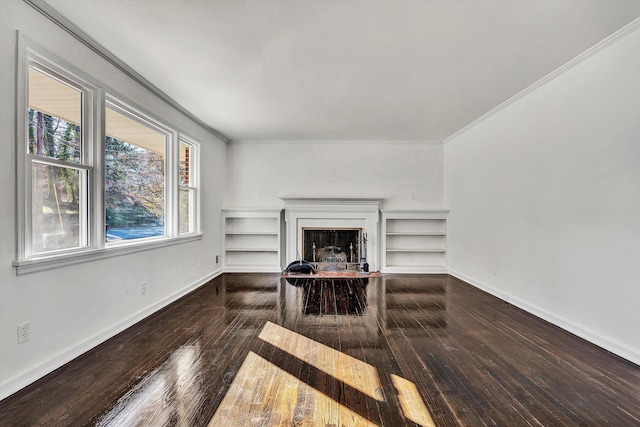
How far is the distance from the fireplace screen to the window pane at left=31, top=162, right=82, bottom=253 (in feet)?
11.6

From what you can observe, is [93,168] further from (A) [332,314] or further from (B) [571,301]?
(B) [571,301]

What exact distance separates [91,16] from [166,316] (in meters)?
2.72

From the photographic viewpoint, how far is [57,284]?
2029 millimetres

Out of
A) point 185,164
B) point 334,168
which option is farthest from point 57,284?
point 334,168

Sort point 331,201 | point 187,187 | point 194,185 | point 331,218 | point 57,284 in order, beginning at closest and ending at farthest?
point 57,284 → point 187,187 → point 194,185 → point 331,201 → point 331,218

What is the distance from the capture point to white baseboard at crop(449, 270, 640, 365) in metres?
2.13

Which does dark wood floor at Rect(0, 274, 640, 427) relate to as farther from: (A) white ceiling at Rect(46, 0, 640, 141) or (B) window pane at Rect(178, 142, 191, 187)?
(A) white ceiling at Rect(46, 0, 640, 141)

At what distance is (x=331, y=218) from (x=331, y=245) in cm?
54

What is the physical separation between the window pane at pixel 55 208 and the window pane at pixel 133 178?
1.11ft

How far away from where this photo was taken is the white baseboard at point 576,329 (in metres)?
2.13

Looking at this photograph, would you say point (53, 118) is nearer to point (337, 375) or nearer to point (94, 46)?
point (94, 46)

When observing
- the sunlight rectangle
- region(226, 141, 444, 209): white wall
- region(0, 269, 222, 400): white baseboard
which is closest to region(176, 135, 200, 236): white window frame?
region(226, 141, 444, 209): white wall

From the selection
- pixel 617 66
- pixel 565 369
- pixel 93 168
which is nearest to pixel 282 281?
pixel 93 168

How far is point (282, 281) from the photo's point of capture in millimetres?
4531
